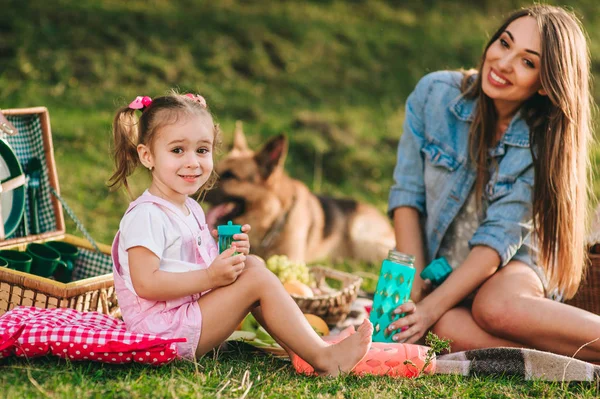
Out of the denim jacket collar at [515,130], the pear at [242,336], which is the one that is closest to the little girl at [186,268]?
the pear at [242,336]

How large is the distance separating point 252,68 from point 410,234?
5.44 metres

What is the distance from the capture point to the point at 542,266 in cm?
346

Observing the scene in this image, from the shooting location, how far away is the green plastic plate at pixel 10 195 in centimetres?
325

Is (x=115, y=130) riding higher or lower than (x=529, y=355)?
higher

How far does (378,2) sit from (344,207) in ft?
17.6


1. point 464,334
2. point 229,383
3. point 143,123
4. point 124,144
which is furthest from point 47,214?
point 464,334

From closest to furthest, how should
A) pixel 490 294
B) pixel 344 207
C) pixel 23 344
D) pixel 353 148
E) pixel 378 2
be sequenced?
pixel 23 344 < pixel 490 294 < pixel 344 207 < pixel 353 148 < pixel 378 2

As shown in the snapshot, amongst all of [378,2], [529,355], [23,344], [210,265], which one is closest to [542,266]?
[529,355]

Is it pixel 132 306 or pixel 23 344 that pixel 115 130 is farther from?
pixel 23 344

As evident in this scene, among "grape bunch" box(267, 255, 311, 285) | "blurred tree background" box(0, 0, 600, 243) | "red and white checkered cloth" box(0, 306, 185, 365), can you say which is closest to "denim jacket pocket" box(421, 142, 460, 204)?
"grape bunch" box(267, 255, 311, 285)

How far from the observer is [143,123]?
267 centimetres

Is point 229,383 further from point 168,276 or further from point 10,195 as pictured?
point 10,195

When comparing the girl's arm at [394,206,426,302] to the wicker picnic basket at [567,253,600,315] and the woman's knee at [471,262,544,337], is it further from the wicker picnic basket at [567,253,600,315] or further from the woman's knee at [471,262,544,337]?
the wicker picnic basket at [567,253,600,315]

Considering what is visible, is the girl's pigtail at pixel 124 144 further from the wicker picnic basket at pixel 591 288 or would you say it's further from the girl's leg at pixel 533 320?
the wicker picnic basket at pixel 591 288
